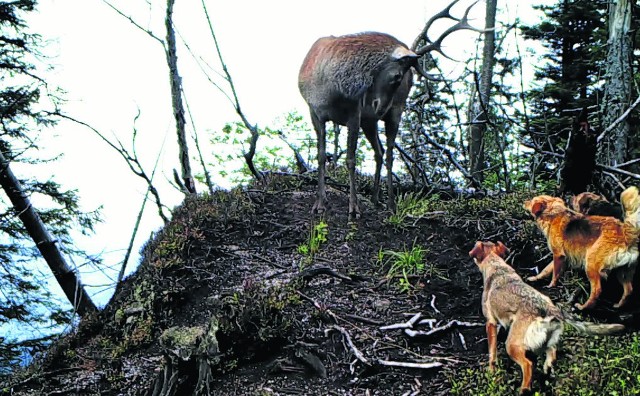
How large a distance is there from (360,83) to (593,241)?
350cm

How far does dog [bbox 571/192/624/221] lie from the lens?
13.2ft

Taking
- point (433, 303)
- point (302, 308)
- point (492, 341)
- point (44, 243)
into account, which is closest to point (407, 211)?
point (433, 303)

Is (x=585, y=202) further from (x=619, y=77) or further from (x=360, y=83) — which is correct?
(x=360, y=83)

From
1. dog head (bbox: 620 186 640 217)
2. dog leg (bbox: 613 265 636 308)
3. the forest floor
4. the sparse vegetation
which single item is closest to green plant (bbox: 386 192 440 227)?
the forest floor

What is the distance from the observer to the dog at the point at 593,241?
3336 millimetres

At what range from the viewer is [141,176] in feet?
29.9

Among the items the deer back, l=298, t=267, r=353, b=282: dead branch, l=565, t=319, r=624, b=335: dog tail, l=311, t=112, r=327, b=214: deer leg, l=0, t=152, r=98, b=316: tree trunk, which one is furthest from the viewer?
l=0, t=152, r=98, b=316: tree trunk

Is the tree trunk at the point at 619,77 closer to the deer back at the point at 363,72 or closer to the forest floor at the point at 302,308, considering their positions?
the forest floor at the point at 302,308

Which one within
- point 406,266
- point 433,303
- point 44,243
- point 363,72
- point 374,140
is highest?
point 363,72

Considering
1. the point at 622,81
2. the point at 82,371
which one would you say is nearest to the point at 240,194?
the point at 82,371

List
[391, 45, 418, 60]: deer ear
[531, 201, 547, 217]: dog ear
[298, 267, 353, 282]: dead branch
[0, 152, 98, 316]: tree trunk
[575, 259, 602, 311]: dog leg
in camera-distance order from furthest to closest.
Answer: [0, 152, 98, 316]: tree trunk → [391, 45, 418, 60]: deer ear → [298, 267, 353, 282]: dead branch → [531, 201, 547, 217]: dog ear → [575, 259, 602, 311]: dog leg

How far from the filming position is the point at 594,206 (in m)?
4.12

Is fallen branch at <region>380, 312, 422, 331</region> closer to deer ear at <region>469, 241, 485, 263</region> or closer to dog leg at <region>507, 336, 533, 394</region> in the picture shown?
deer ear at <region>469, 241, 485, 263</region>

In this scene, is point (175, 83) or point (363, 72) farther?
point (175, 83)
